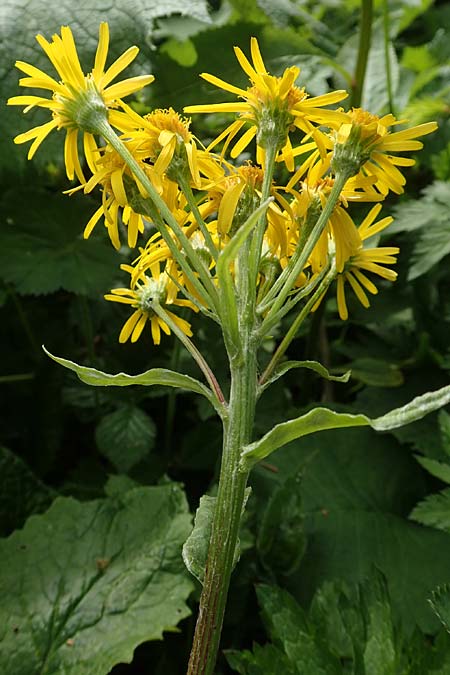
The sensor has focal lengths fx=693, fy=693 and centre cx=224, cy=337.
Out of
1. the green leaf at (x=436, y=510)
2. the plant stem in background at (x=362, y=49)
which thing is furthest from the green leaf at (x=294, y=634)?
the plant stem in background at (x=362, y=49)

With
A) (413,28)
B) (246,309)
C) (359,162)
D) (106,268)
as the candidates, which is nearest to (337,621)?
(246,309)

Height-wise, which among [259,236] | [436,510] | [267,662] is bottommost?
[267,662]

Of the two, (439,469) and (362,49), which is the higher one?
(362,49)

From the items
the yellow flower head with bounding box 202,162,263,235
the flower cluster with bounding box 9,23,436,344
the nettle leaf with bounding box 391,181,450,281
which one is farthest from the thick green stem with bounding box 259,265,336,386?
the nettle leaf with bounding box 391,181,450,281

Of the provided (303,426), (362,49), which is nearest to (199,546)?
(303,426)

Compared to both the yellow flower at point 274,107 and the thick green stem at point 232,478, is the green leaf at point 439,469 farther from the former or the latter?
the yellow flower at point 274,107

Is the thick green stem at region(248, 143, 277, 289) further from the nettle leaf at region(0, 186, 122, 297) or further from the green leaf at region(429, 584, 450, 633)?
the nettle leaf at region(0, 186, 122, 297)

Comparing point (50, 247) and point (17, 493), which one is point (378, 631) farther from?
point (50, 247)
